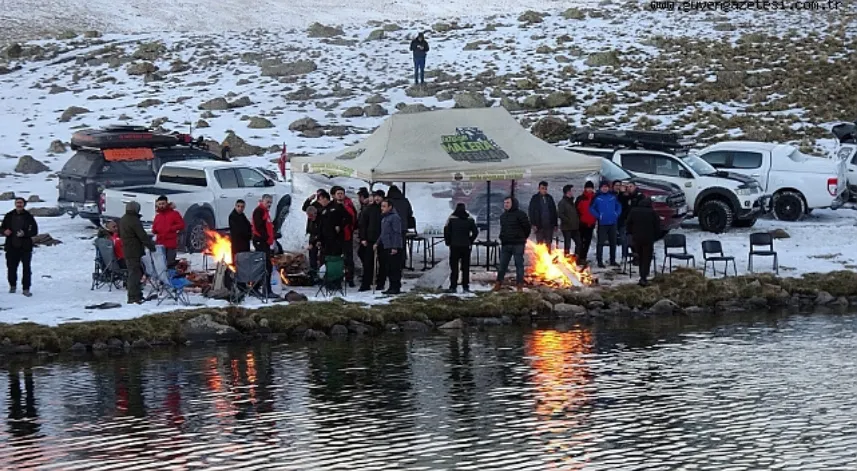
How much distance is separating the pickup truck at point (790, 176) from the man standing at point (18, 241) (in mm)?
16358

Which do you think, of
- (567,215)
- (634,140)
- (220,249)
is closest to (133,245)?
(220,249)

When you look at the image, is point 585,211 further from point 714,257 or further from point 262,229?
point 262,229

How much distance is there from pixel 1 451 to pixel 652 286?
1264cm

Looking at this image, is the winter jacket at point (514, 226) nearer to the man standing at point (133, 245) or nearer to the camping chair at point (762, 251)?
the camping chair at point (762, 251)

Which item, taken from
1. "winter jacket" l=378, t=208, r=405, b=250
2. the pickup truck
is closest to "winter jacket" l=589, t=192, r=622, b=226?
"winter jacket" l=378, t=208, r=405, b=250

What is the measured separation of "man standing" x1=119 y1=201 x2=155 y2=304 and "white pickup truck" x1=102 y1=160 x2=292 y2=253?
438 centimetres

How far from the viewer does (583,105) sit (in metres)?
52.3

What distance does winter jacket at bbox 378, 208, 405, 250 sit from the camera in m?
23.6

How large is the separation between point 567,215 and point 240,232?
5.85 m

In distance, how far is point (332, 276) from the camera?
23578 mm

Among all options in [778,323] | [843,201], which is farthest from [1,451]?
[843,201]

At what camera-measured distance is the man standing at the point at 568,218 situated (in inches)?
1014

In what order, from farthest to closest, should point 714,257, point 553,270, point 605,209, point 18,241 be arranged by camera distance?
point 605,209 < point 714,257 < point 553,270 < point 18,241

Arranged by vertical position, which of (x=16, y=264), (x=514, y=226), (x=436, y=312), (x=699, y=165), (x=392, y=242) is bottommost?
(x=436, y=312)
